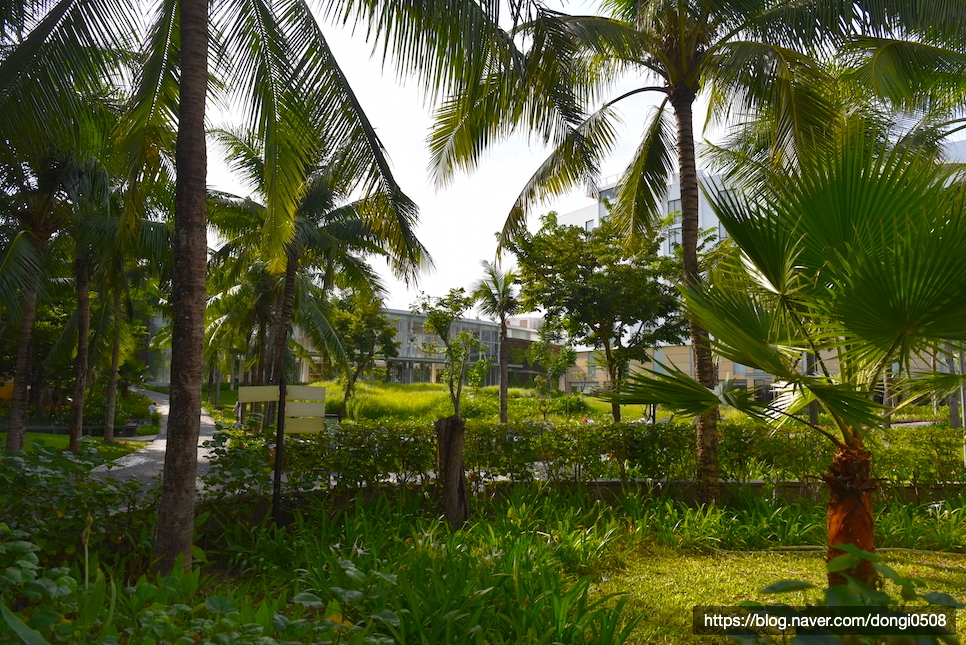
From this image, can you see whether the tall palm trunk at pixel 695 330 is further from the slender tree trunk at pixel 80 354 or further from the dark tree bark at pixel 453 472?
the slender tree trunk at pixel 80 354

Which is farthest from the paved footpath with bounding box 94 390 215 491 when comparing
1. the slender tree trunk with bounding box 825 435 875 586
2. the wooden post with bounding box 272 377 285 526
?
the slender tree trunk with bounding box 825 435 875 586

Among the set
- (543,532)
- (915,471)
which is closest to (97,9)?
(543,532)

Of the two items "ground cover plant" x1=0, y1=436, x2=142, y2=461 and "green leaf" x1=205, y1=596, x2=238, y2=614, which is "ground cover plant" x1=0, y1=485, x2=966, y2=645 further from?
"ground cover plant" x1=0, y1=436, x2=142, y2=461

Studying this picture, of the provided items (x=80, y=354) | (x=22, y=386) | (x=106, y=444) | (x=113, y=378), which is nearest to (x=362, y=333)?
(x=106, y=444)

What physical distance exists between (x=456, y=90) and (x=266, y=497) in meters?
4.12

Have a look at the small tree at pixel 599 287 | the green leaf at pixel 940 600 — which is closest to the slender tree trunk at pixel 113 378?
the small tree at pixel 599 287

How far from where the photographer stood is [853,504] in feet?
11.8

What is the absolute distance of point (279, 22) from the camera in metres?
6.03

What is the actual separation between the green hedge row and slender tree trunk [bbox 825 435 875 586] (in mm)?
3822

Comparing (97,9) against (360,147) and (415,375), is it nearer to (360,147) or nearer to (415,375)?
(360,147)

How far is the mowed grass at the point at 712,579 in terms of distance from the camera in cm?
408

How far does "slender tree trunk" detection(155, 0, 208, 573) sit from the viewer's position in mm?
4449

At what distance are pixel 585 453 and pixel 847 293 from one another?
472 centimetres

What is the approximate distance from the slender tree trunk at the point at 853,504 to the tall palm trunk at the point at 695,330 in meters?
3.13
